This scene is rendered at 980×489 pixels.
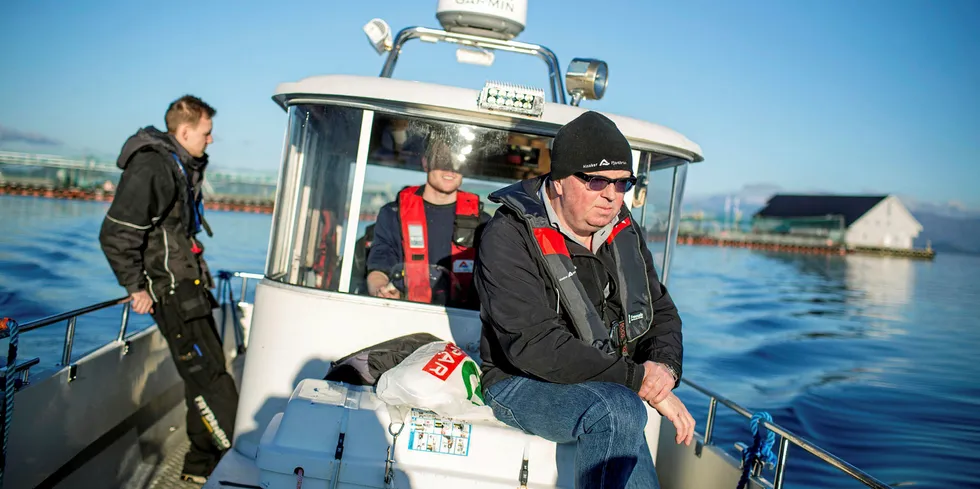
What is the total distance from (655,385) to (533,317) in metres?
0.44

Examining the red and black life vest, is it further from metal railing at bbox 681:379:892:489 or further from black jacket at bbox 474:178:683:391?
metal railing at bbox 681:379:892:489

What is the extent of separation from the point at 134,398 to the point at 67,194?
1314 inches

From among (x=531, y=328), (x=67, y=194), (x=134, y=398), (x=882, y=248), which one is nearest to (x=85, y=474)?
(x=134, y=398)

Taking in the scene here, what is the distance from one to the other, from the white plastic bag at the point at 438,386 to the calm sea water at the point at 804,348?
191 cm

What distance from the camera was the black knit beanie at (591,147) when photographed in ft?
7.97

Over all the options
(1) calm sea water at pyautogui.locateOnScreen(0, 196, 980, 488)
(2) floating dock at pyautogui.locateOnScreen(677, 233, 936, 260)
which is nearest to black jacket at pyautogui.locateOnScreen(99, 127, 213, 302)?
(1) calm sea water at pyautogui.locateOnScreen(0, 196, 980, 488)

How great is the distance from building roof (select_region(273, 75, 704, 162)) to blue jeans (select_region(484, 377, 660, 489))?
4.00ft

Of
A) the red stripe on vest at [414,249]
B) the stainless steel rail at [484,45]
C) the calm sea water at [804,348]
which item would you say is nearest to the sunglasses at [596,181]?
the red stripe on vest at [414,249]

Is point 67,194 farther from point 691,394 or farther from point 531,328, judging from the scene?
point 531,328

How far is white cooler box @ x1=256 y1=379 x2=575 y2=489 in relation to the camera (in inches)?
92.2

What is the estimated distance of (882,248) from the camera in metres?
70.7

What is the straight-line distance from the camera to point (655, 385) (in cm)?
237

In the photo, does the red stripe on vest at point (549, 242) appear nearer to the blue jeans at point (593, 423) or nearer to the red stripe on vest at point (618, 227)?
the red stripe on vest at point (618, 227)

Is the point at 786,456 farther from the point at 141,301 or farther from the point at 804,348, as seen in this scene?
the point at 804,348
